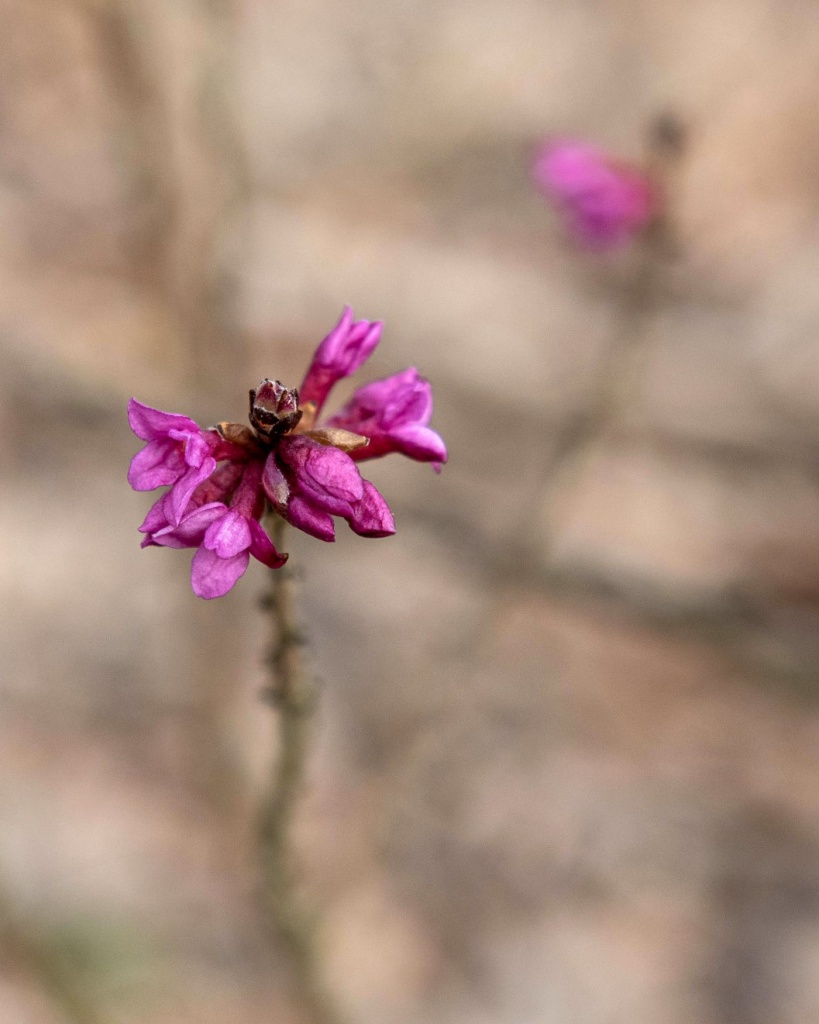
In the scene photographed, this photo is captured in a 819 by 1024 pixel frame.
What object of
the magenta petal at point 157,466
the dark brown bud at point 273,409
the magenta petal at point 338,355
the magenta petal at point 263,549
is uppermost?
the magenta petal at point 338,355

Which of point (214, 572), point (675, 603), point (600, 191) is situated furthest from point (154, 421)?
point (675, 603)

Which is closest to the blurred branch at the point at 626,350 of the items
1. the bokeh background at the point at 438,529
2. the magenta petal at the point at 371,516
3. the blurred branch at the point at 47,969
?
the bokeh background at the point at 438,529

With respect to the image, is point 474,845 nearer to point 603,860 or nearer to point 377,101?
point 603,860

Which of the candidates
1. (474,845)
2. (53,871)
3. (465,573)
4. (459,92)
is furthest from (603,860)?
(459,92)

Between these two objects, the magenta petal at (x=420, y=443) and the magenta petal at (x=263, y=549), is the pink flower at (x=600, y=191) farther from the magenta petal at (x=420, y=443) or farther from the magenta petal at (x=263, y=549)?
the magenta petal at (x=263, y=549)

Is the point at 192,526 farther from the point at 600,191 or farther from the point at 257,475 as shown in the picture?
the point at 600,191
